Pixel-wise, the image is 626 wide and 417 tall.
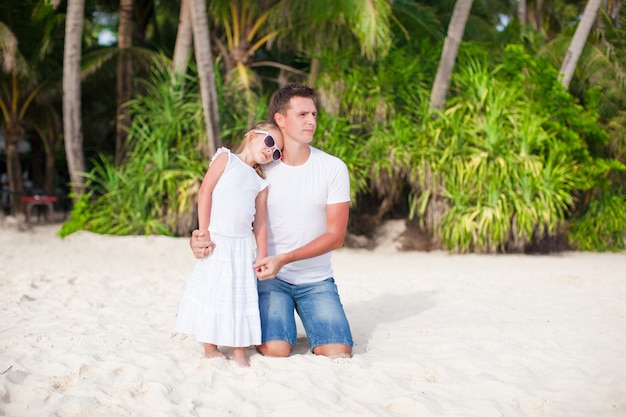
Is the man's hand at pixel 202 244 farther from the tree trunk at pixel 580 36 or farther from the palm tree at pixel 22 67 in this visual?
the palm tree at pixel 22 67

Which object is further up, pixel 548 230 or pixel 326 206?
pixel 326 206

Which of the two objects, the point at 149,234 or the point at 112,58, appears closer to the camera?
the point at 149,234

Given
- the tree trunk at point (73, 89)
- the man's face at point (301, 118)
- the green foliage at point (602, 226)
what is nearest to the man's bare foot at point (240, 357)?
the man's face at point (301, 118)

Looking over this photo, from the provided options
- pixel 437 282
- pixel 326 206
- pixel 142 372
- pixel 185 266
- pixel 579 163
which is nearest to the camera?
pixel 142 372

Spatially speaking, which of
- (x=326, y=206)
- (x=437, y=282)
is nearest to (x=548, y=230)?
(x=437, y=282)

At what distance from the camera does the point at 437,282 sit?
6461mm

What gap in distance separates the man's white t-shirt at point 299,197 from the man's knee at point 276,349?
53 cm

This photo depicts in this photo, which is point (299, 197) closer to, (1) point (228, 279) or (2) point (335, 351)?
(1) point (228, 279)

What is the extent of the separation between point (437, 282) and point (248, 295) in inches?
136

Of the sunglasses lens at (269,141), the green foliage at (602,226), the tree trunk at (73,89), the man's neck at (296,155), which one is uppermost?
the tree trunk at (73,89)

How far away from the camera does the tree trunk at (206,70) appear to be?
8.73 metres

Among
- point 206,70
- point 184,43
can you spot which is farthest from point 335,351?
point 184,43

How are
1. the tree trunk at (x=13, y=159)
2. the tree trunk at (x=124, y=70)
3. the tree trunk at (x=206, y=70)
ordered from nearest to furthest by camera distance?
the tree trunk at (x=206, y=70) → the tree trunk at (x=124, y=70) → the tree trunk at (x=13, y=159)

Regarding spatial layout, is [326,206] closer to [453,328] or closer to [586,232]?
[453,328]
